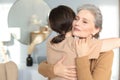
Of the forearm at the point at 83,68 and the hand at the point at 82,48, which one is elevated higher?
the hand at the point at 82,48

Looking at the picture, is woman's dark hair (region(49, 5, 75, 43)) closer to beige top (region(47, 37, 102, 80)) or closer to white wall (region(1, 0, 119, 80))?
beige top (region(47, 37, 102, 80))

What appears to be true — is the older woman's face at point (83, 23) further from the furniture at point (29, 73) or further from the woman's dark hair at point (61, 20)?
the furniture at point (29, 73)

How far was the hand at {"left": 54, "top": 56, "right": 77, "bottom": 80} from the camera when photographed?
123 centimetres

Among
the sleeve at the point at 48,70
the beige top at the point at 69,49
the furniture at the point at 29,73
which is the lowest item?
the furniture at the point at 29,73

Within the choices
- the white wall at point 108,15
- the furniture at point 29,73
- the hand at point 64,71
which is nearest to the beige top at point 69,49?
the hand at point 64,71

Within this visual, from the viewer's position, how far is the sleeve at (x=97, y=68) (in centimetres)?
116

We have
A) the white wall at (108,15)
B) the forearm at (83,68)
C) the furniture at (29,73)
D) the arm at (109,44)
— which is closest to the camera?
the forearm at (83,68)

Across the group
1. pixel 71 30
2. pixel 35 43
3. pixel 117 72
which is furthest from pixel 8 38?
pixel 71 30

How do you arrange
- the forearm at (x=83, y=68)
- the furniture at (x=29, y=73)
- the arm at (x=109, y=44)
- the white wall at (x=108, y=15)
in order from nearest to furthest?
the forearm at (x=83, y=68) < the arm at (x=109, y=44) < the furniture at (x=29, y=73) < the white wall at (x=108, y=15)

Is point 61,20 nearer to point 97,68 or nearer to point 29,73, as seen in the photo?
point 97,68

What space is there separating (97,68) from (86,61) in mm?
101

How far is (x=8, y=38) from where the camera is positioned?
11.0 ft

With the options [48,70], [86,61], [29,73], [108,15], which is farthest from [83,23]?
[108,15]

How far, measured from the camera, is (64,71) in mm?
1245
